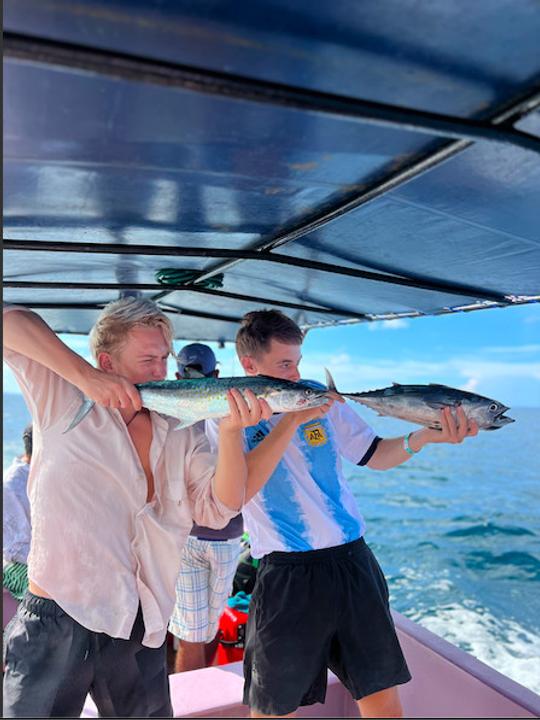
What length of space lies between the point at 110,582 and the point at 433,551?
14.7m

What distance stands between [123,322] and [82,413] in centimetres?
34

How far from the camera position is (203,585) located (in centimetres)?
374

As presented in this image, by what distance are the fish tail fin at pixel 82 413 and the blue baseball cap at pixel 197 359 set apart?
2.10 meters

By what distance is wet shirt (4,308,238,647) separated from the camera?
193 cm

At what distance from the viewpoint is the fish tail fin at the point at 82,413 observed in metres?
1.99

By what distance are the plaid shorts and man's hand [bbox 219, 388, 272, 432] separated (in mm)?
1935

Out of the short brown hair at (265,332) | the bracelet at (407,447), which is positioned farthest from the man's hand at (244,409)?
the bracelet at (407,447)

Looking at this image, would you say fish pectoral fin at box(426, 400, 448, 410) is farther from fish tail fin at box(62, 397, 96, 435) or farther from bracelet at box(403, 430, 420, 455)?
fish tail fin at box(62, 397, 96, 435)

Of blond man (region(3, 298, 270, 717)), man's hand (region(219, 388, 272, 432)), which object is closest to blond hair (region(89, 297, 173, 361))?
blond man (region(3, 298, 270, 717))

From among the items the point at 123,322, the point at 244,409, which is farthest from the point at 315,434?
the point at 123,322

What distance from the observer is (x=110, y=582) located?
195 centimetres

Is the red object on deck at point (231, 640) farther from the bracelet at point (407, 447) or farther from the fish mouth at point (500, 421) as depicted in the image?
the fish mouth at point (500, 421)

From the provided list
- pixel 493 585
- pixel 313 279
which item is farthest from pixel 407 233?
pixel 493 585

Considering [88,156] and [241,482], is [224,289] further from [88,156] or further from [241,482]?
[88,156]
